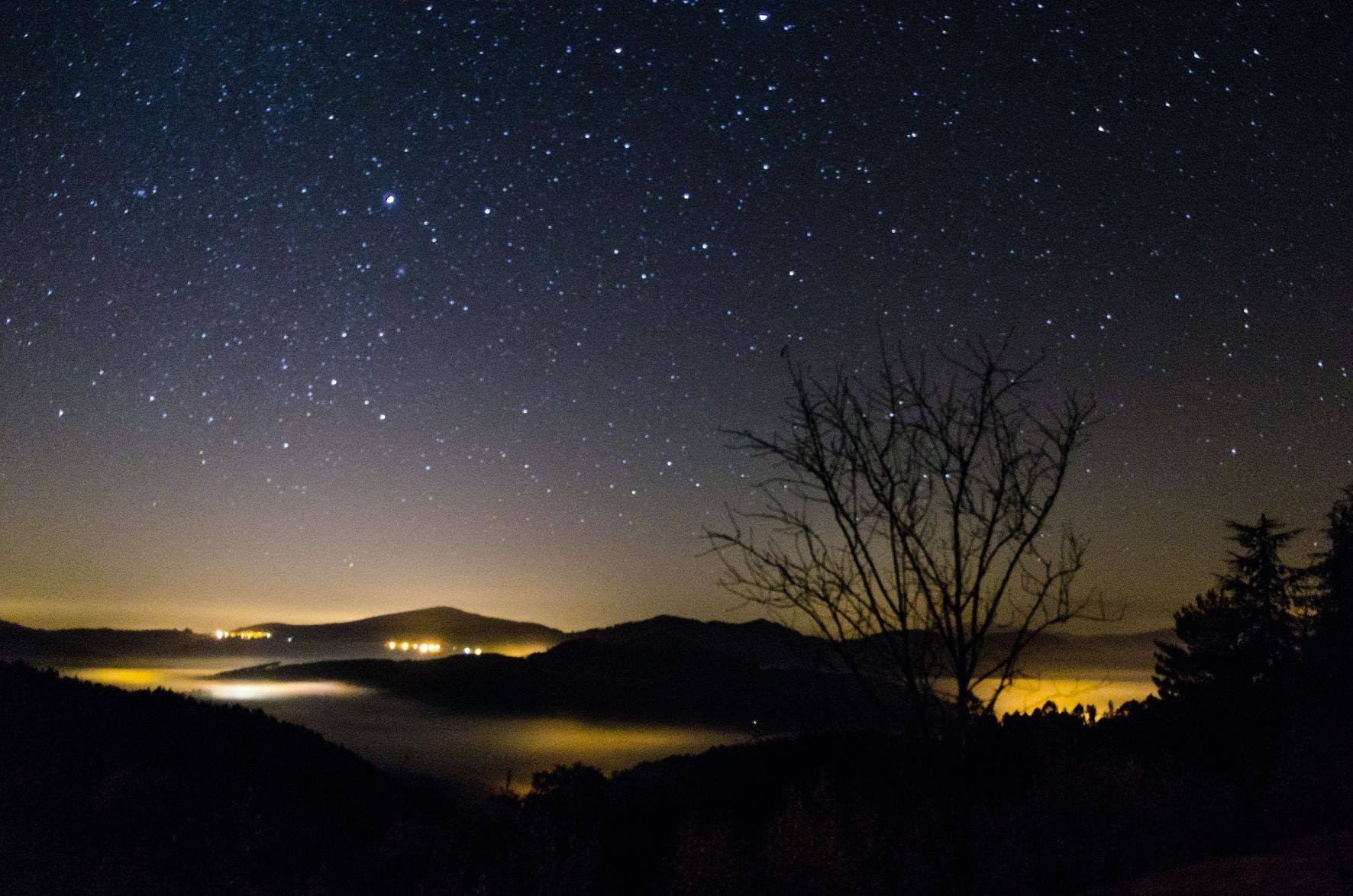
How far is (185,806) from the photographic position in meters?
9.75

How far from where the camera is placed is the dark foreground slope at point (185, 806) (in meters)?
7.33

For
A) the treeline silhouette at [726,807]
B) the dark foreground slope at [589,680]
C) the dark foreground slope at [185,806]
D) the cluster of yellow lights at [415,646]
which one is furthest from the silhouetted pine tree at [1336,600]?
the cluster of yellow lights at [415,646]

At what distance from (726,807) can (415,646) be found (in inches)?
6538

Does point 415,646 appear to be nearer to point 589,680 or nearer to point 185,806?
point 589,680

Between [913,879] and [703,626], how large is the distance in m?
140

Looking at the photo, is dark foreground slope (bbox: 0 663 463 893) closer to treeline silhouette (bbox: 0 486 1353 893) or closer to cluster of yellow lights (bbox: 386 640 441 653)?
treeline silhouette (bbox: 0 486 1353 893)

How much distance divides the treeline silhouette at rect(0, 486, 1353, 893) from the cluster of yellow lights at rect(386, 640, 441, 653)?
13250 cm

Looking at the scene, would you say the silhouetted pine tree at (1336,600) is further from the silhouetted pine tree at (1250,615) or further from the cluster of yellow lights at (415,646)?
the cluster of yellow lights at (415,646)

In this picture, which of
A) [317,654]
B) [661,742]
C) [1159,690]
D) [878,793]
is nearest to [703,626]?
[317,654]

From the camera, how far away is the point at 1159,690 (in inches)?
909

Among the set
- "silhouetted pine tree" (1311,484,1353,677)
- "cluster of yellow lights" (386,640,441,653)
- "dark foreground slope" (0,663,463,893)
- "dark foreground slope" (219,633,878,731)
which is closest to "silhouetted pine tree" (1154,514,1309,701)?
"silhouetted pine tree" (1311,484,1353,677)

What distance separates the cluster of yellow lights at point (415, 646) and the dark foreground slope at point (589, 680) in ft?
→ 187

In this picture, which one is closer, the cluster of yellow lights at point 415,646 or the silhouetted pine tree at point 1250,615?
the silhouetted pine tree at point 1250,615

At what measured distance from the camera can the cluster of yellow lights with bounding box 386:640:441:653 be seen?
481 ft
